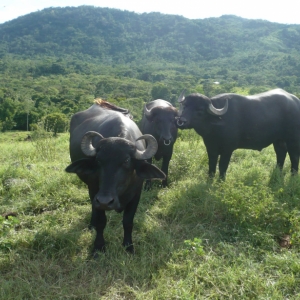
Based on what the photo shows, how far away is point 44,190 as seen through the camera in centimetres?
506

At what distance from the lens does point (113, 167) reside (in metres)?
2.97

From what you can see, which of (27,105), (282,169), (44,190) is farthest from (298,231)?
(27,105)

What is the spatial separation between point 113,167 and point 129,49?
6133 inches

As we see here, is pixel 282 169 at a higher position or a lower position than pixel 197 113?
lower

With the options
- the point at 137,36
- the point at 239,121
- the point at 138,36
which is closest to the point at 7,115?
the point at 239,121

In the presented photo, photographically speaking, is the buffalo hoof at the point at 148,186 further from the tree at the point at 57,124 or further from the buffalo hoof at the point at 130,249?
the tree at the point at 57,124

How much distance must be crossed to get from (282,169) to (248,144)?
3.59ft

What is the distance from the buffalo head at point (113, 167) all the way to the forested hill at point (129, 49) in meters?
62.8

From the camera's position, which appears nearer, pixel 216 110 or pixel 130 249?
pixel 130 249

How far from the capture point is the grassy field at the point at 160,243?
2988mm

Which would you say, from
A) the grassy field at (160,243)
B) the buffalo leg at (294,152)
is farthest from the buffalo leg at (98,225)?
the buffalo leg at (294,152)

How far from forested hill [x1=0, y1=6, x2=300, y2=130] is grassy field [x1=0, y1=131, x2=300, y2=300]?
2411 inches

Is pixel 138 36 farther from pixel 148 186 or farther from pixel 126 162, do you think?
pixel 126 162

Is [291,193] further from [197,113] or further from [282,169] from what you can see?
[197,113]
